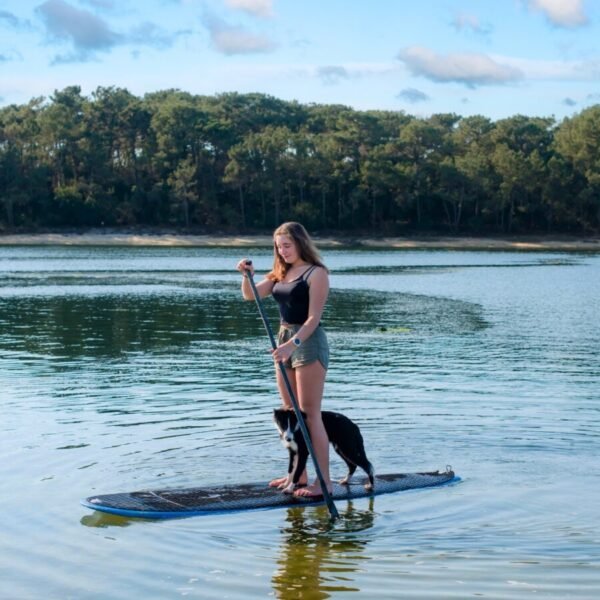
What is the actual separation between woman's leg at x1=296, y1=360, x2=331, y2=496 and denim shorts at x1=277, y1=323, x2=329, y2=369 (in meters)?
0.04

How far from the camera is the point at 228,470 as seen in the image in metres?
10.3

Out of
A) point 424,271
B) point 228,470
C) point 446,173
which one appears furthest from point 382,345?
point 446,173

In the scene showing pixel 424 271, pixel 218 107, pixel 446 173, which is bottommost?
pixel 424 271

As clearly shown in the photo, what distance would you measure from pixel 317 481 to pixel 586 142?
10484cm

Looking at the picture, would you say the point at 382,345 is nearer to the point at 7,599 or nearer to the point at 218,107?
the point at 7,599

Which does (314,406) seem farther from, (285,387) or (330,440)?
(330,440)

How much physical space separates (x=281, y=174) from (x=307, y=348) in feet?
323

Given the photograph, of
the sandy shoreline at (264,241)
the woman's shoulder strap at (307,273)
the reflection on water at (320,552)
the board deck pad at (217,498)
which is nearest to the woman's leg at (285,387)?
→ the board deck pad at (217,498)

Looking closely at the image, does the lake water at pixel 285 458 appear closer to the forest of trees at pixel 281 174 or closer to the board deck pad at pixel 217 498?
the board deck pad at pixel 217 498

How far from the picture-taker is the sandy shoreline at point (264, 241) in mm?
100062

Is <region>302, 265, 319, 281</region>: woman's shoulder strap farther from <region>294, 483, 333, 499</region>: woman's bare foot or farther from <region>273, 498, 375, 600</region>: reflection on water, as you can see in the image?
<region>273, 498, 375, 600</region>: reflection on water

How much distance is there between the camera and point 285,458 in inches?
424

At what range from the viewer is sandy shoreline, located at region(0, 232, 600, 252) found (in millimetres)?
100062

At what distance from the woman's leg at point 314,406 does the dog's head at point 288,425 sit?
143 mm
